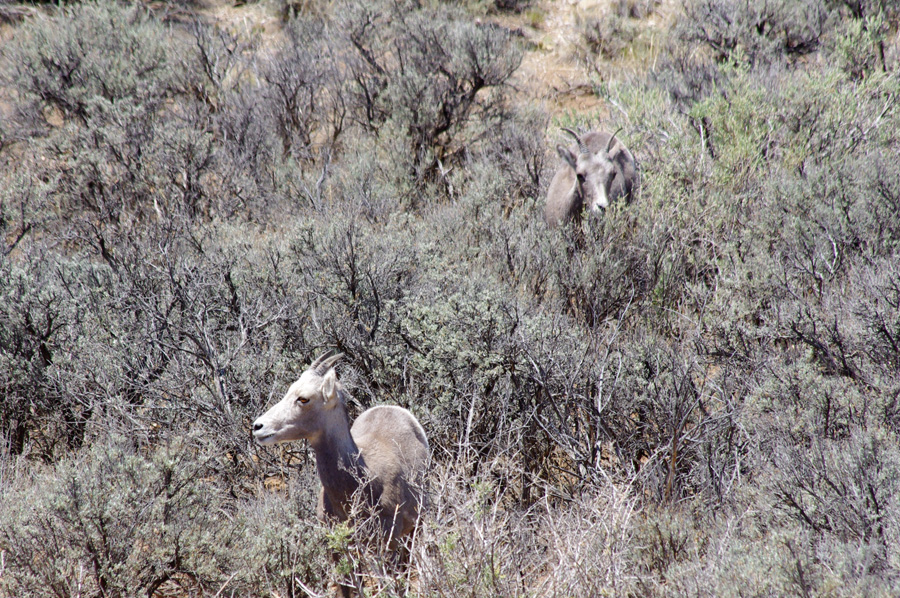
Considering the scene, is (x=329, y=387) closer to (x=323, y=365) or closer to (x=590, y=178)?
(x=323, y=365)

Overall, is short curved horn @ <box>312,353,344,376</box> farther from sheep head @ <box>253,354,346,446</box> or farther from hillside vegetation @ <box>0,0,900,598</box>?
hillside vegetation @ <box>0,0,900,598</box>

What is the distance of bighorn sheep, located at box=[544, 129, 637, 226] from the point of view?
28.1 feet

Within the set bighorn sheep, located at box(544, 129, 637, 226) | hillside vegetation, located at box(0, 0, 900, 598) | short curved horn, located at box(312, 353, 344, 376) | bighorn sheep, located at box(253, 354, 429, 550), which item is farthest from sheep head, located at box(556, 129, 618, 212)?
short curved horn, located at box(312, 353, 344, 376)

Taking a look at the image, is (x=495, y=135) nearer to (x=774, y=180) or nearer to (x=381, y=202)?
(x=381, y=202)

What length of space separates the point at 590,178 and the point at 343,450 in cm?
582

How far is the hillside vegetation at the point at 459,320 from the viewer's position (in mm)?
3828

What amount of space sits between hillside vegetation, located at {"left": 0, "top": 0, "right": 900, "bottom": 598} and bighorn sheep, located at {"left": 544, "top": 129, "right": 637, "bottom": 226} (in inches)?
13.3

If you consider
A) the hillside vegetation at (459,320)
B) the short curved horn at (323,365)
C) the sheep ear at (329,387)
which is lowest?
the hillside vegetation at (459,320)

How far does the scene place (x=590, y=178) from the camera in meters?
8.64

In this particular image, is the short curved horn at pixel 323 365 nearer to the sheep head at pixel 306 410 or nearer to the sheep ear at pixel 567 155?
the sheep head at pixel 306 410

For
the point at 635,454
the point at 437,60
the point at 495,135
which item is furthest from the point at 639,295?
the point at 437,60

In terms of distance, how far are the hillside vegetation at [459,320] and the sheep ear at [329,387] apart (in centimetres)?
78

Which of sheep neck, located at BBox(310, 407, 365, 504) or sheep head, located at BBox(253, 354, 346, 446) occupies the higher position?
sheep head, located at BBox(253, 354, 346, 446)

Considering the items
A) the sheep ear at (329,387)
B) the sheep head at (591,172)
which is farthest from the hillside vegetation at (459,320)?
the sheep ear at (329,387)
